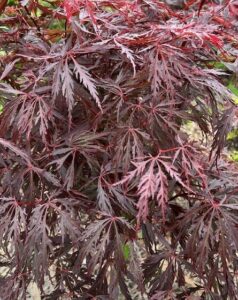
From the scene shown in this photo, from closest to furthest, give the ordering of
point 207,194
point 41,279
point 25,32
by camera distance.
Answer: point 41,279, point 207,194, point 25,32

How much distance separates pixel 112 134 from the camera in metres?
1.24

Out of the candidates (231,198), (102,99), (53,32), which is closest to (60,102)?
(102,99)

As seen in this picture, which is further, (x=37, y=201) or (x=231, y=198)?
(x=231, y=198)

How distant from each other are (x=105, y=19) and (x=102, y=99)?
22 cm

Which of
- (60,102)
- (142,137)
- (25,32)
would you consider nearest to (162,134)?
(142,137)

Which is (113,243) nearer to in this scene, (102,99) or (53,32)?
(102,99)

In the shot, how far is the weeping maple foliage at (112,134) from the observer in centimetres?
112

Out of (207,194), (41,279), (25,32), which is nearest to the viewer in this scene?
(41,279)

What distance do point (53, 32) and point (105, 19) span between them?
0.17 m

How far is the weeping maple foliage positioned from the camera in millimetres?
1125

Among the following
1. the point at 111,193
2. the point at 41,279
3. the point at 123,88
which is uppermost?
the point at 123,88

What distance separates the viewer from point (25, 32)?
4.82 feet

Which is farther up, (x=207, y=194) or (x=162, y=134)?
(x=162, y=134)

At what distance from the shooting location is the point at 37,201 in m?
1.21
